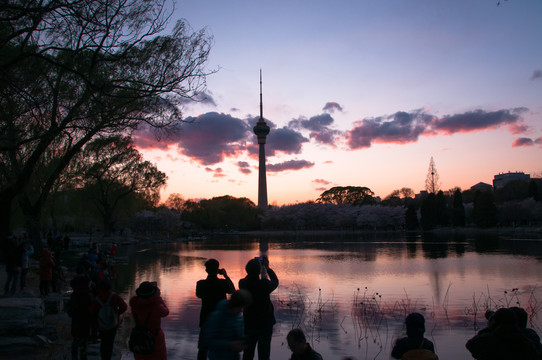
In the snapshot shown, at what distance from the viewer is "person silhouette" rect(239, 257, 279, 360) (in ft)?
19.7

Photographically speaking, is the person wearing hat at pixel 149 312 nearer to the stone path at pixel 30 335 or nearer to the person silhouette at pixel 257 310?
the person silhouette at pixel 257 310

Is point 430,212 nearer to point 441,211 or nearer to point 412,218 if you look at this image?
→ point 441,211

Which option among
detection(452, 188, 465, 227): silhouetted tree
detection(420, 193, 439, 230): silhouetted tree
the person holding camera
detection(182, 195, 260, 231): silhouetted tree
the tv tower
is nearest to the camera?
the person holding camera

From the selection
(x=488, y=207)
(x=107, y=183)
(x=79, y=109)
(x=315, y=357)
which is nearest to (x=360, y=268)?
(x=79, y=109)

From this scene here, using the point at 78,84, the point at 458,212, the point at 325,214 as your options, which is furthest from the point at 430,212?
the point at 78,84

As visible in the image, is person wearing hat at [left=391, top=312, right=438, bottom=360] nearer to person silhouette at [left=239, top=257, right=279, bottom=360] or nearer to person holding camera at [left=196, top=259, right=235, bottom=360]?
person silhouette at [left=239, top=257, right=279, bottom=360]

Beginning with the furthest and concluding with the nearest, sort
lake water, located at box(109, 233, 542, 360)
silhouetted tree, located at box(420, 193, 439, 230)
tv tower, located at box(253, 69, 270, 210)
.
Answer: tv tower, located at box(253, 69, 270, 210)
silhouetted tree, located at box(420, 193, 439, 230)
lake water, located at box(109, 233, 542, 360)

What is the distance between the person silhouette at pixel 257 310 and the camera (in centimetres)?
601

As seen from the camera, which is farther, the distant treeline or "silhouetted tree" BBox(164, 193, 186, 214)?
"silhouetted tree" BBox(164, 193, 186, 214)

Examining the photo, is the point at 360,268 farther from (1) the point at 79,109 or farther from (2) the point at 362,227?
(2) the point at 362,227

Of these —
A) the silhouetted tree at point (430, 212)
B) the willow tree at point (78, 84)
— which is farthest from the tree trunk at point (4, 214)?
the silhouetted tree at point (430, 212)

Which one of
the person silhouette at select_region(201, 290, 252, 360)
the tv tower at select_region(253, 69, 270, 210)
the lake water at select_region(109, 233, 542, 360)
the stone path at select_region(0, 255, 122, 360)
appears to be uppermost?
the tv tower at select_region(253, 69, 270, 210)

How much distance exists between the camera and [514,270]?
23.4 metres

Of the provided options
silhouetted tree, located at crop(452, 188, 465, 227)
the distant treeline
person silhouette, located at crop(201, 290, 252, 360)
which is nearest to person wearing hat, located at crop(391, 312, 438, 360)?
person silhouette, located at crop(201, 290, 252, 360)
